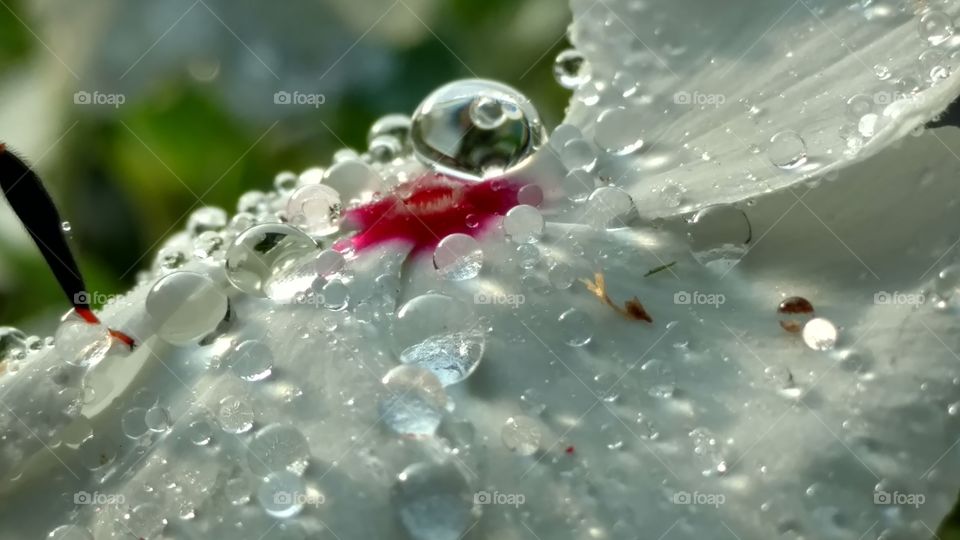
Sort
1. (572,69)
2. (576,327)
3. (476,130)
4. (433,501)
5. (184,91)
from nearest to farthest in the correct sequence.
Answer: (433,501) → (576,327) → (476,130) → (572,69) → (184,91)

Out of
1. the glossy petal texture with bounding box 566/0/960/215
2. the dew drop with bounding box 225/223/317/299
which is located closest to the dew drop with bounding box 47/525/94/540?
the dew drop with bounding box 225/223/317/299

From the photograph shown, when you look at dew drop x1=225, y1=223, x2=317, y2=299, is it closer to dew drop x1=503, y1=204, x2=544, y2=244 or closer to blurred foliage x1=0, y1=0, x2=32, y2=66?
dew drop x1=503, y1=204, x2=544, y2=244

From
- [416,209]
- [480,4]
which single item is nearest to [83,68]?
[480,4]

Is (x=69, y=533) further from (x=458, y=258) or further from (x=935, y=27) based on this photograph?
(x=935, y=27)

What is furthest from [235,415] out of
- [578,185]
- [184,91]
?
[184,91]

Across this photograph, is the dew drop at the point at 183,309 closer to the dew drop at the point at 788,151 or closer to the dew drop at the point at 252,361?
the dew drop at the point at 252,361

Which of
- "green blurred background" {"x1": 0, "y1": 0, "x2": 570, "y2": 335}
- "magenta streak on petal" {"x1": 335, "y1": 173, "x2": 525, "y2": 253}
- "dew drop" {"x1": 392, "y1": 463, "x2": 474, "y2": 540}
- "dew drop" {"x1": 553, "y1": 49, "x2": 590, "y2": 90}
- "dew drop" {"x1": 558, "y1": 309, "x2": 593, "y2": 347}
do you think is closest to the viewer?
"dew drop" {"x1": 392, "y1": 463, "x2": 474, "y2": 540}
